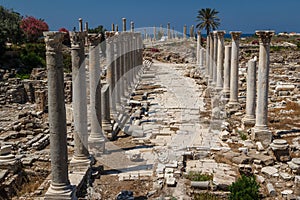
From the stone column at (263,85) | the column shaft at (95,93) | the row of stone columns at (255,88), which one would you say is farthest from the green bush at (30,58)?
the stone column at (263,85)

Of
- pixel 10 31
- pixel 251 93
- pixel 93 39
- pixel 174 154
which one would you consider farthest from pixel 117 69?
pixel 10 31

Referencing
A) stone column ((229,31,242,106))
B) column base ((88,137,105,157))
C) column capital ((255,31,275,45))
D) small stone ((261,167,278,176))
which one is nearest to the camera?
small stone ((261,167,278,176))

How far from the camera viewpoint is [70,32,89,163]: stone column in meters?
9.73

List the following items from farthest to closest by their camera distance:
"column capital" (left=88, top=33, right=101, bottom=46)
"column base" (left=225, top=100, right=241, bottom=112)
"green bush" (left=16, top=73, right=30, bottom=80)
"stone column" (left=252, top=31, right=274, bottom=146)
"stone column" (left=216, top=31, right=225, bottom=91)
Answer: "green bush" (left=16, top=73, right=30, bottom=80)
"stone column" (left=216, top=31, right=225, bottom=91)
"column base" (left=225, top=100, right=241, bottom=112)
"stone column" (left=252, top=31, right=274, bottom=146)
"column capital" (left=88, top=33, right=101, bottom=46)

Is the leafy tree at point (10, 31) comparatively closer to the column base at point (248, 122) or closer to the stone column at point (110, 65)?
the stone column at point (110, 65)

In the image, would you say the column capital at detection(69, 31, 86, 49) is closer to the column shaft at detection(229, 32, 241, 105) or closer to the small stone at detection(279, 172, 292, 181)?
the small stone at detection(279, 172, 292, 181)

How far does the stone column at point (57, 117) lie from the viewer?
7.20 m

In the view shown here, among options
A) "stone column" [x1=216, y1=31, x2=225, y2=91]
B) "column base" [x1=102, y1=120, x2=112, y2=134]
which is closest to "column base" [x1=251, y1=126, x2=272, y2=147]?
"column base" [x1=102, y1=120, x2=112, y2=134]

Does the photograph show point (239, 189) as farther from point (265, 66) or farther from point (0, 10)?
point (0, 10)

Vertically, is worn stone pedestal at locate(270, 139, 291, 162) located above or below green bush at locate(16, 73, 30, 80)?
below

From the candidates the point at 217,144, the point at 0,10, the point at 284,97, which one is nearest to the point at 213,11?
the point at 0,10

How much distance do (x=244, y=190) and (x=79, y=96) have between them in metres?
4.70

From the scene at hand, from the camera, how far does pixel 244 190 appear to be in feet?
26.5

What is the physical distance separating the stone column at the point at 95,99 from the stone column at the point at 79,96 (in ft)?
5.30
